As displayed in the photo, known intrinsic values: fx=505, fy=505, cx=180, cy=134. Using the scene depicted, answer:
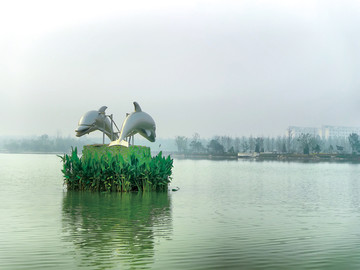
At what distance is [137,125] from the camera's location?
20.4 m

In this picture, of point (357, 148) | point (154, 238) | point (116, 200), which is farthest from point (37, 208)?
point (357, 148)

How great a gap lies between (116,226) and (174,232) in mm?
1313

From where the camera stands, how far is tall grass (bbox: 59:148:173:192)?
17.7 meters

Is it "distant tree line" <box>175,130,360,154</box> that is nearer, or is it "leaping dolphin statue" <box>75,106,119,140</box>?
"leaping dolphin statue" <box>75,106,119,140</box>

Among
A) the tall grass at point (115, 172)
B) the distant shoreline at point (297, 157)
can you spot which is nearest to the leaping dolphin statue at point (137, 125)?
the tall grass at point (115, 172)

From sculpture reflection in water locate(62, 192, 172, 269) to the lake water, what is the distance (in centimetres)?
2

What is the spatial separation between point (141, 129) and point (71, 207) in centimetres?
753

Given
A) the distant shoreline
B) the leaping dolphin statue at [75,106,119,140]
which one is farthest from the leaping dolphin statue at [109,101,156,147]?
the distant shoreline

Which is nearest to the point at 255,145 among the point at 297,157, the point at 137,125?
the point at 297,157

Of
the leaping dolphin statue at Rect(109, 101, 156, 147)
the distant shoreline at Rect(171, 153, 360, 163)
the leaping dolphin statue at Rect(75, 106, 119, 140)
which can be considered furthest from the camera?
the distant shoreline at Rect(171, 153, 360, 163)

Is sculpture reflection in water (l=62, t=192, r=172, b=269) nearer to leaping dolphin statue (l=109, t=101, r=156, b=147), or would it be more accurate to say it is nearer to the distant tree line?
leaping dolphin statue (l=109, t=101, r=156, b=147)

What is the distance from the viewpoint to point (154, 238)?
356 inches

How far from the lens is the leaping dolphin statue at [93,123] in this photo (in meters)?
20.6

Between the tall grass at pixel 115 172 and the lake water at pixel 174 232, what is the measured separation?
0.90 metres
